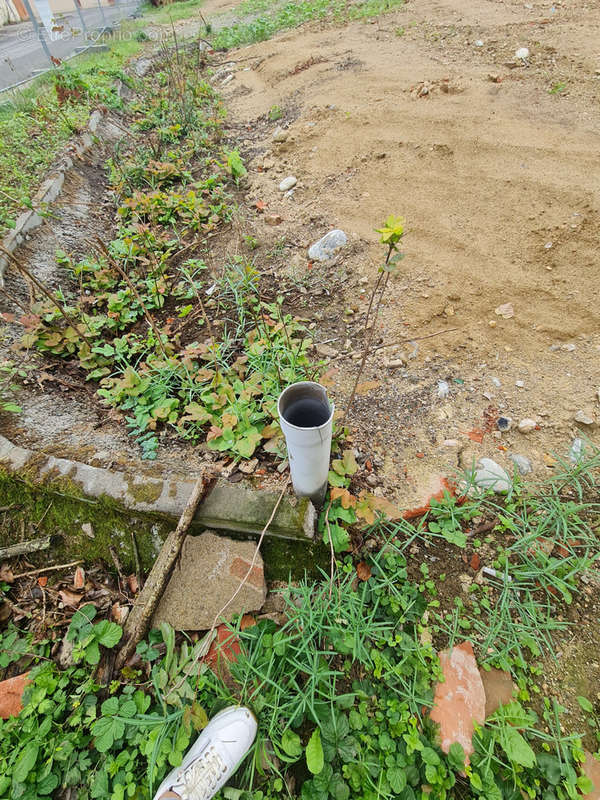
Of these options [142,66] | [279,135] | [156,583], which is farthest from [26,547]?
[142,66]

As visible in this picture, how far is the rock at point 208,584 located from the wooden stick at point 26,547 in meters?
0.60

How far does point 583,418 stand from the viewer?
175 centimetres

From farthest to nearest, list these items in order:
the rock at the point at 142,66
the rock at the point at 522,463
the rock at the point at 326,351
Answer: the rock at the point at 142,66, the rock at the point at 326,351, the rock at the point at 522,463

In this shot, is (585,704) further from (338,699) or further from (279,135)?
(279,135)

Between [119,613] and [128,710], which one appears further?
[119,613]

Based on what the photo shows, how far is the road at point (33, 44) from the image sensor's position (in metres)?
6.10

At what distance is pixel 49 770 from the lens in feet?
3.93

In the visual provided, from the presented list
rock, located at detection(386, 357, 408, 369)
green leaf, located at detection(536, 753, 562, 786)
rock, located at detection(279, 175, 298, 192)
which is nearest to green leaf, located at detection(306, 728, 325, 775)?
green leaf, located at detection(536, 753, 562, 786)

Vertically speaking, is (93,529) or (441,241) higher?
(441,241)

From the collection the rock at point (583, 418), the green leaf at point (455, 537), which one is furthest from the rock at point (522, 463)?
the green leaf at point (455, 537)

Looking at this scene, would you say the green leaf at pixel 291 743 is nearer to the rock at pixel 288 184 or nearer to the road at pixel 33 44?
the rock at pixel 288 184

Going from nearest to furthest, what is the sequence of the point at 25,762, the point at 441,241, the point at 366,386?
the point at 25,762
the point at 366,386
the point at 441,241

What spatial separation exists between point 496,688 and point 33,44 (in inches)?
454

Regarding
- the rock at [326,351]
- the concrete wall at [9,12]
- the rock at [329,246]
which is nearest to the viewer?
the rock at [326,351]
